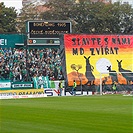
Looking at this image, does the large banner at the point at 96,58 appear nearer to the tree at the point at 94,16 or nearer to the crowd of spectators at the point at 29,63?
the crowd of spectators at the point at 29,63

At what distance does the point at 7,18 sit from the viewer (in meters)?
81.2

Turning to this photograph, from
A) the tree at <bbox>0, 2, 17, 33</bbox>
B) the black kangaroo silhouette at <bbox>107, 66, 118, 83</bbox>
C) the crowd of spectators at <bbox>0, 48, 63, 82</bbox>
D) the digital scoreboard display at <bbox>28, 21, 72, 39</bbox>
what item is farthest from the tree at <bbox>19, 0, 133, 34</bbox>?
the black kangaroo silhouette at <bbox>107, 66, 118, 83</bbox>

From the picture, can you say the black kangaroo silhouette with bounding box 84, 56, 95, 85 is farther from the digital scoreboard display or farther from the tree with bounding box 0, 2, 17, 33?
the tree with bounding box 0, 2, 17, 33

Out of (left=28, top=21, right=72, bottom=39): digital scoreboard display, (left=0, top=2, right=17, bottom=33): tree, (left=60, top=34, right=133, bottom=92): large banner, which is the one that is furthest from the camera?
(left=0, top=2, right=17, bottom=33): tree

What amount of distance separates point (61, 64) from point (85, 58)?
2.41 metres

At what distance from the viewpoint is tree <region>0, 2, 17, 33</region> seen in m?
79.0

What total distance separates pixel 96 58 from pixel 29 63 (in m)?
6.46

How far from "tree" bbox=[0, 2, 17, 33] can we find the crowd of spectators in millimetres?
27336

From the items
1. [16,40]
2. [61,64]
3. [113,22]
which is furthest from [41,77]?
[113,22]

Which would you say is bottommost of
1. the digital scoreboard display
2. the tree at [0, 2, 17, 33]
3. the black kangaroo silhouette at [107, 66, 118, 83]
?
the black kangaroo silhouette at [107, 66, 118, 83]

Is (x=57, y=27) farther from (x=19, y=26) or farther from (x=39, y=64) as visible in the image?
(x=19, y=26)

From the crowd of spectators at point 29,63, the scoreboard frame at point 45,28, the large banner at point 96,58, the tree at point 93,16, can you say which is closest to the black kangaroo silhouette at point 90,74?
the large banner at point 96,58

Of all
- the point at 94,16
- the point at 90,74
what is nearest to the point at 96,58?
the point at 90,74

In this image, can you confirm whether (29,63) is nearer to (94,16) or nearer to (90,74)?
(90,74)
